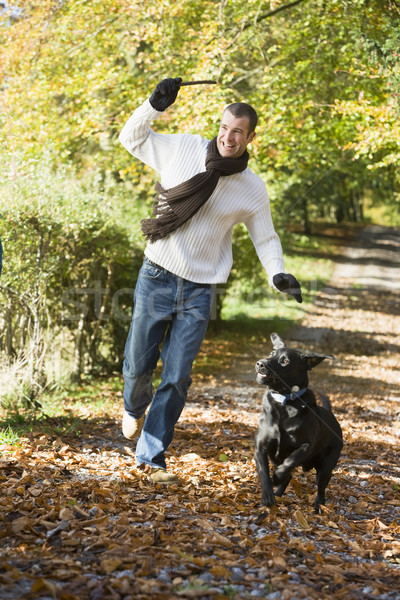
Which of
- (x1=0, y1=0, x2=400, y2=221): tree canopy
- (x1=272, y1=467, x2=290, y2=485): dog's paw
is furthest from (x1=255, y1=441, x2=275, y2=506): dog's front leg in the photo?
(x1=0, y1=0, x2=400, y2=221): tree canopy

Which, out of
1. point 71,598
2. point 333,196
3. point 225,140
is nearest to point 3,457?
point 71,598

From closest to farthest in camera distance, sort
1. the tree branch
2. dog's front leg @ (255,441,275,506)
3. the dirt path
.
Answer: the dirt path → dog's front leg @ (255,441,275,506) → the tree branch

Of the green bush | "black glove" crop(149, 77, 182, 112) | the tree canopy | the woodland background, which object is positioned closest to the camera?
"black glove" crop(149, 77, 182, 112)

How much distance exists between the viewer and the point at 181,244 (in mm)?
4250

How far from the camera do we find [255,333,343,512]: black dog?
409cm

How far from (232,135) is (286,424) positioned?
72.4 inches

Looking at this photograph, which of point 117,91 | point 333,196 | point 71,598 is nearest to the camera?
point 71,598

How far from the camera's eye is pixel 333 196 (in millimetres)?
27250

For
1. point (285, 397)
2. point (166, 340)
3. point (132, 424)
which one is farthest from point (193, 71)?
point (285, 397)

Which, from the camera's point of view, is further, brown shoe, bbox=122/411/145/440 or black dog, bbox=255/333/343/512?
brown shoe, bbox=122/411/145/440

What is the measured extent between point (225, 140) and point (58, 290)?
489 cm

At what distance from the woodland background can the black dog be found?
3.52m

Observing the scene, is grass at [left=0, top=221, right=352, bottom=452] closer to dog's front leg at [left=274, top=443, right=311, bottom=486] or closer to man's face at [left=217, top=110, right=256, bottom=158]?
dog's front leg at [left=274, top=443, right=311, bottom=486]

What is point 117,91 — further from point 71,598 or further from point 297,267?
point 297,267
